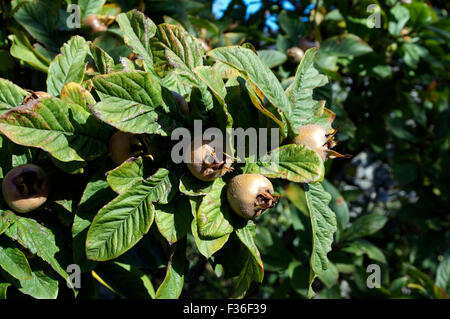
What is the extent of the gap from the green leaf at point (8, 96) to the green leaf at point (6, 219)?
24cm

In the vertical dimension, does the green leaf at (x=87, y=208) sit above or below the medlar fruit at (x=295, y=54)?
below

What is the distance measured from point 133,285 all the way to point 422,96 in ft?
8.83

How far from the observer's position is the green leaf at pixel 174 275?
1035 millimetres

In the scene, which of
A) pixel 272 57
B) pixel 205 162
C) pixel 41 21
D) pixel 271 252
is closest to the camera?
pixel 205 162

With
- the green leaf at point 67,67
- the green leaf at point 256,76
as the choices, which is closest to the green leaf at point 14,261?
the green leaf at point 67,67

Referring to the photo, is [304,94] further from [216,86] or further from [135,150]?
[135,150]

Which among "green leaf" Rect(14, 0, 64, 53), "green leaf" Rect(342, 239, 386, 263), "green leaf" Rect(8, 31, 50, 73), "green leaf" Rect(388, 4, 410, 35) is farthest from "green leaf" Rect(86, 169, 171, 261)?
"green leaf" Rect(388, 4, 410, 35)

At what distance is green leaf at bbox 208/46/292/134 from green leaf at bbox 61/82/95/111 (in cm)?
32

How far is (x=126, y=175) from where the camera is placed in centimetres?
91

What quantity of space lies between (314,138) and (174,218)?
390 mm

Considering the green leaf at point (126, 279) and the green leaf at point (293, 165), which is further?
the green leaf at point (126, 279)

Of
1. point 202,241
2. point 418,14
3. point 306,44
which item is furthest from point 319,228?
point 418,14

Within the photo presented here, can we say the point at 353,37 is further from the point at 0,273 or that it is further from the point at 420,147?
the point at 0,273

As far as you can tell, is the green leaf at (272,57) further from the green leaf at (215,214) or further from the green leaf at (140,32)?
the green leaf at (215,214)
